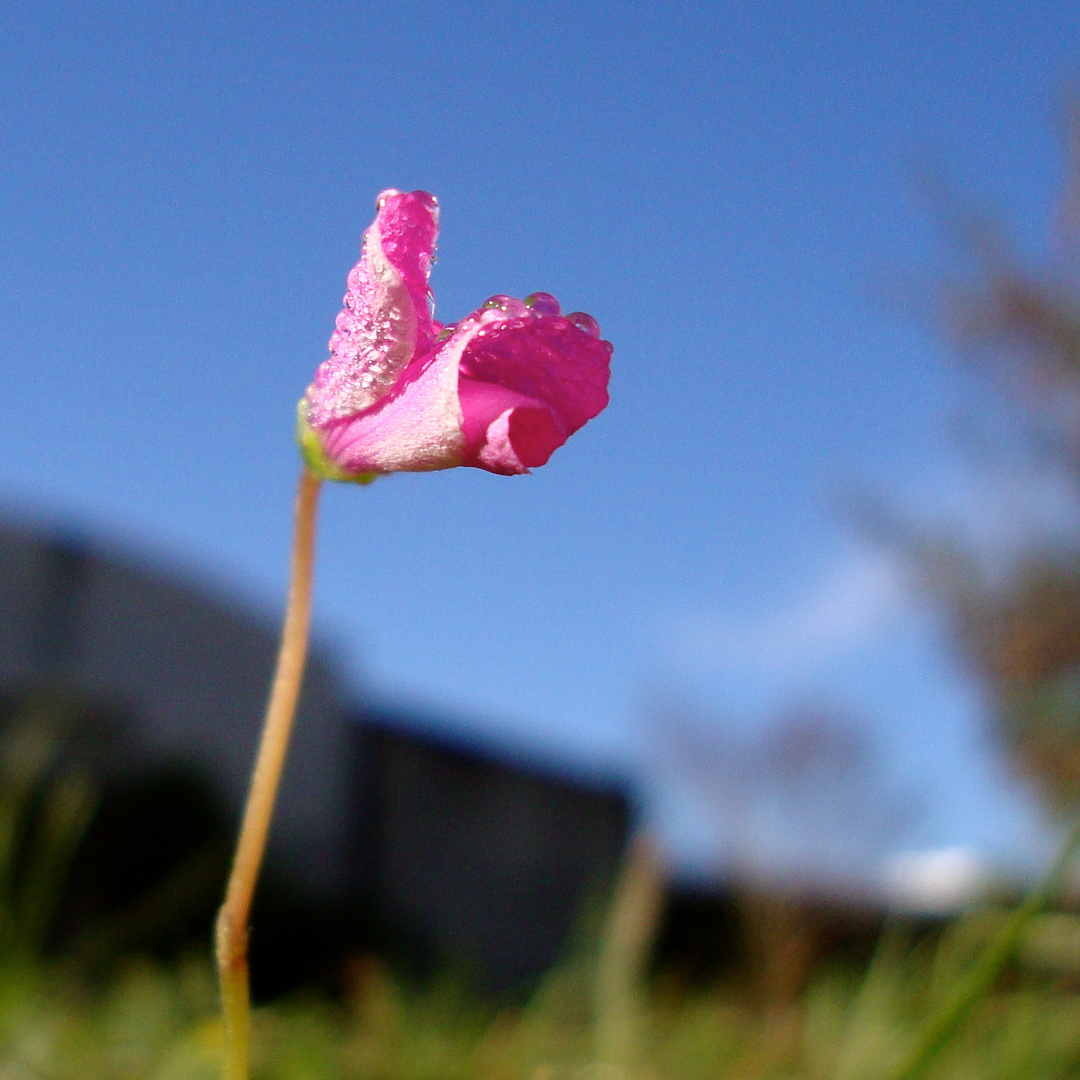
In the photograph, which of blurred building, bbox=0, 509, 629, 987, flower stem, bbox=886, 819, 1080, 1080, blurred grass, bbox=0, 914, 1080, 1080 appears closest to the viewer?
flower stem, bbox=886, 819, 1080, 1080

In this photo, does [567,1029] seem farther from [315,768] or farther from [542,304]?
A: [315,768]

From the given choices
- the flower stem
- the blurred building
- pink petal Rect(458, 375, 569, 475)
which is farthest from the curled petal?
the blurred building

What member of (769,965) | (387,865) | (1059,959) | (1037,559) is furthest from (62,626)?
(1059,959)

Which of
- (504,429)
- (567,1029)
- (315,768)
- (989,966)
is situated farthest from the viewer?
(315,768)

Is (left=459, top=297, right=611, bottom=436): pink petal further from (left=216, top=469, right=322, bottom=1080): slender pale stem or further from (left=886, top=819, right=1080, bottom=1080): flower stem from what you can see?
(left=886, top=819, right=1080, bottom=1080): flower stem

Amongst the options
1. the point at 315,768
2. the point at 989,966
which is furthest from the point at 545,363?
the point at 315,768

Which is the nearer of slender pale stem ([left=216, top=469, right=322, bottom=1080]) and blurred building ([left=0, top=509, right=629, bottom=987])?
slender pale stem ([left=216, top=469, right=322, bottom=1080])

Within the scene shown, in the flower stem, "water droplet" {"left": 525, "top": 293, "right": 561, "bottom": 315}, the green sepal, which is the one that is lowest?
the flower stem
